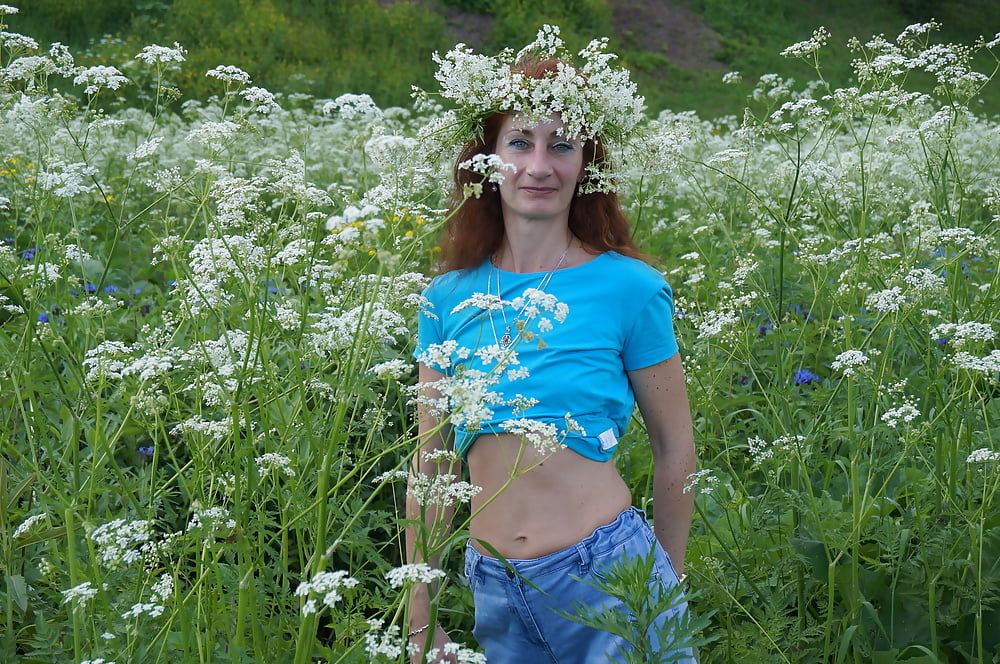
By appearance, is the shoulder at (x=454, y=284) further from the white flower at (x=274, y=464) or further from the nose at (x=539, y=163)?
the white flower at (x=274, y=464)

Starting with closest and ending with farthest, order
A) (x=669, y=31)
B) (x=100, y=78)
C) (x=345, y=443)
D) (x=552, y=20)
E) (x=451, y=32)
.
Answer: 1. (x=345, y=443)
2. (x=100, y=78)
3. (x=451, y=32)
4. (x=552, y=20)
5. (x=669, y=31)

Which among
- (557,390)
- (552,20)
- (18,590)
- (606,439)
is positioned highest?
(557,390)

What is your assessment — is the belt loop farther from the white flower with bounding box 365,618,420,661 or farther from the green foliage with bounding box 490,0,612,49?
the green foliage with bounding box 490,0,612,49

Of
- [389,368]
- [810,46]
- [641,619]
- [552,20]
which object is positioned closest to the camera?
[641,619]

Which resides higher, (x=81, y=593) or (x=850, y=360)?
(x=850, y=360)

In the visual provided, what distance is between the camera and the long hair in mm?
2895

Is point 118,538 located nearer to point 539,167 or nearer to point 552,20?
point 539,167

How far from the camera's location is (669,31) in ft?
70.3

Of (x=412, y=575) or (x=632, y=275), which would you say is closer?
(x=412, y=575)

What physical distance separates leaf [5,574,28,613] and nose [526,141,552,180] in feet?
5.77

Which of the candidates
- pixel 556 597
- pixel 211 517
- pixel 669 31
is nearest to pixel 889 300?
pixel 556 597

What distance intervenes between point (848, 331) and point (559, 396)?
0.88 metres

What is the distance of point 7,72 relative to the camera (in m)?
3.46

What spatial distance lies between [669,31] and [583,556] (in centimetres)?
2034
